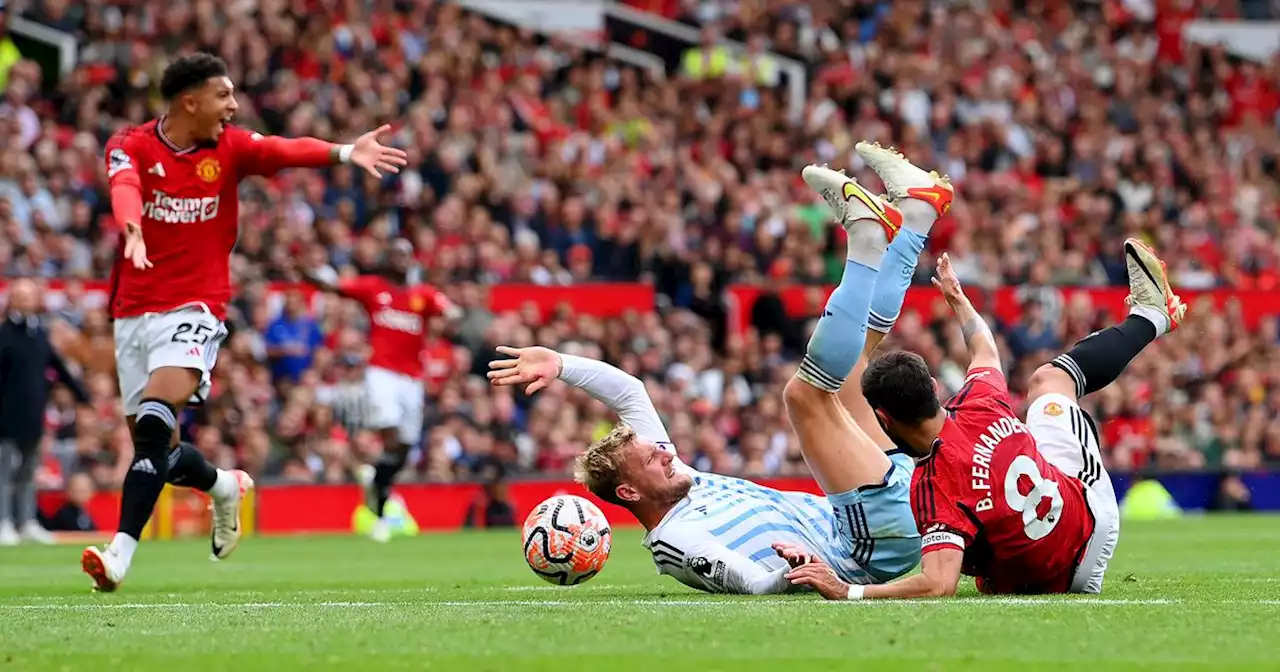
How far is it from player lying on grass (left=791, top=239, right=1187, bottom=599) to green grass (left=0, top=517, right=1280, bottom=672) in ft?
0.60

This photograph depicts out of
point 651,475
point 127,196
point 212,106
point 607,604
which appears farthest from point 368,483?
point 607,604

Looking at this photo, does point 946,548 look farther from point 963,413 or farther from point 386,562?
point 386,562

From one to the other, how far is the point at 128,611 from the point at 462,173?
15.6 metres

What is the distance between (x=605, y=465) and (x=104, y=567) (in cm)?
293

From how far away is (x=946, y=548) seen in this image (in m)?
7.77

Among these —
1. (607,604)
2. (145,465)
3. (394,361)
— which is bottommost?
(394,361)

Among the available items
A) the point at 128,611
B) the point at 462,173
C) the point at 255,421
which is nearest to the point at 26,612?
the point at 128,611

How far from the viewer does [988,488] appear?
7805 millimetres

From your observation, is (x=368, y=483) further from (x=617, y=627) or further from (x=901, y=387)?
(x=617, y=627)

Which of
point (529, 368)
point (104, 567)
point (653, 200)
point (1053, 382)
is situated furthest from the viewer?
point (653, 200)

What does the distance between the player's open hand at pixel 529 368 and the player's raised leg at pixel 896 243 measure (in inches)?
55.1

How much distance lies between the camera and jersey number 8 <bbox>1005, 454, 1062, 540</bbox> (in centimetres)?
786

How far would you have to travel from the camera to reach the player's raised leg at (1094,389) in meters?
8.38

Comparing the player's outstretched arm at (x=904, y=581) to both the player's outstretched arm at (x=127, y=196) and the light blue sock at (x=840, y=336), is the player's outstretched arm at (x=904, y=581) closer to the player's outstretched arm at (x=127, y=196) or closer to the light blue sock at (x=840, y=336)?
the light blue sock at (x=840, y=336)
